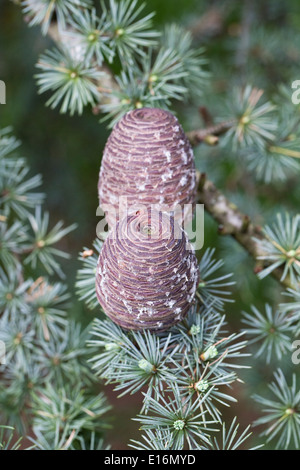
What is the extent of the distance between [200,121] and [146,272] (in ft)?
2.59

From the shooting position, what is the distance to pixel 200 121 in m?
1.20

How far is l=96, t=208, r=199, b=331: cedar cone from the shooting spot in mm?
482

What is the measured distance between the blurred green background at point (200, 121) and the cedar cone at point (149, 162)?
46 centimetres

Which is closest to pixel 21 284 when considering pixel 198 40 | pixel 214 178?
pixel 214 178

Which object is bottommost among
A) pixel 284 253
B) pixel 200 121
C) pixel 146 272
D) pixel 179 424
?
pixel 179 424

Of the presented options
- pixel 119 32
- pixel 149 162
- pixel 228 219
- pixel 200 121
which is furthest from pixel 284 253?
pixel 200 121

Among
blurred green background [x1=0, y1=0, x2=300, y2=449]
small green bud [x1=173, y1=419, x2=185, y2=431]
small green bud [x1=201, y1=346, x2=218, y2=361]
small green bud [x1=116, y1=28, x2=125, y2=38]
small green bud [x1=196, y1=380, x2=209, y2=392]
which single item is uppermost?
blurred green background [x1=0, y1=0, x2=300, y2=449]

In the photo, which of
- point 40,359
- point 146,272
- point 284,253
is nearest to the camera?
point 146,272

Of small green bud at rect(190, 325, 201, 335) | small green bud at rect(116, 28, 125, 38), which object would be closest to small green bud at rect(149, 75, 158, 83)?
small green bud at rect(116, 28, 125, 38)

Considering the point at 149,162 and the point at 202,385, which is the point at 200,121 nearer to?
the point at 149,162

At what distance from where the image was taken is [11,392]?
765mm

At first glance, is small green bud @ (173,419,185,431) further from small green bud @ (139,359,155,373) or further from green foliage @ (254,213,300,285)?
green foliage @ (254,213,300,285)

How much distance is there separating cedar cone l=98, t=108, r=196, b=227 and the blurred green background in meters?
0.46
